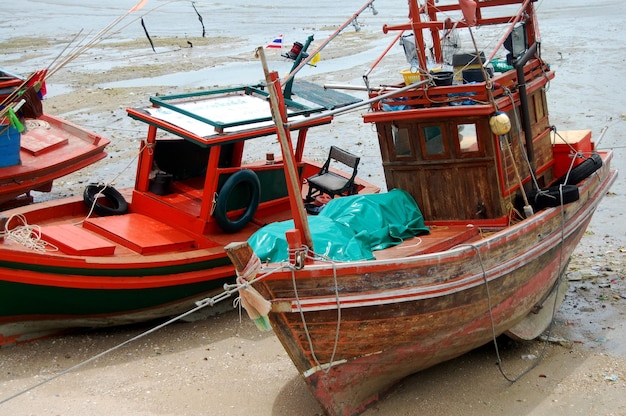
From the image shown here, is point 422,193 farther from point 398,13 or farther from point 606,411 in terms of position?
point 398,13

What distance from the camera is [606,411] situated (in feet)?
26.9

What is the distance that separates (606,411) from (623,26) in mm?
22558

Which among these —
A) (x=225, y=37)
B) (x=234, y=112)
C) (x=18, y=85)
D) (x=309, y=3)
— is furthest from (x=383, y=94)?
(x=309, y=3)

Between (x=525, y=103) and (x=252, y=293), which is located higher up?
(x=525, y=103)

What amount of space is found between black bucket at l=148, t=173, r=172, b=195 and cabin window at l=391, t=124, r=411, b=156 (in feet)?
11.0

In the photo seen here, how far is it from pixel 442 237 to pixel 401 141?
1122 mm

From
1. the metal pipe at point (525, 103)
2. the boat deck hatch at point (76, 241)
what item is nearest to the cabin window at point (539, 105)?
the metal pipe at point (525, 103)

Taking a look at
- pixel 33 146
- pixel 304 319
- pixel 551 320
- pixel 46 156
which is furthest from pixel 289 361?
pixel 33 146

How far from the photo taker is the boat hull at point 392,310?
24.8 feet

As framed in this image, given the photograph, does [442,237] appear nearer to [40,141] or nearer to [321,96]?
[321,96]

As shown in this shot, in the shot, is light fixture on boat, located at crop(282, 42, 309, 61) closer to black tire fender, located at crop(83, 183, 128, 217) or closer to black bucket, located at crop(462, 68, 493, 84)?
black bucket, located at crop(462, 68, 493, 84)

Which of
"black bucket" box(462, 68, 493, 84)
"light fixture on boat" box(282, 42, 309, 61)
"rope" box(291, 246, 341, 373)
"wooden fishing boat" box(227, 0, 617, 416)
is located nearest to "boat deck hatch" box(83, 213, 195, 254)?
"wooden fishing boat" box(227, 0, 617, 416)

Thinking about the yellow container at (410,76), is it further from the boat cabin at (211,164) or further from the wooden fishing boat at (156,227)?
the wooden fishing boat at (156,227)

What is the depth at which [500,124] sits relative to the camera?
28.1 ft
